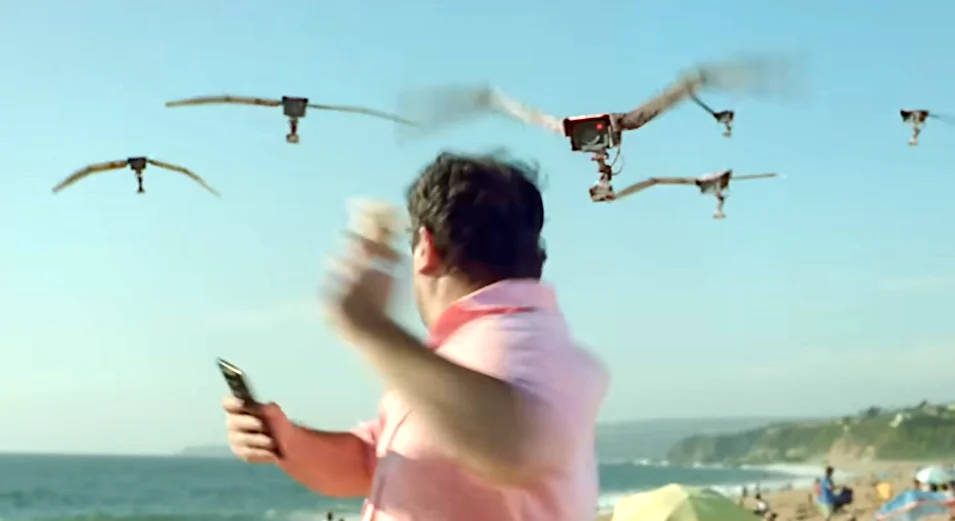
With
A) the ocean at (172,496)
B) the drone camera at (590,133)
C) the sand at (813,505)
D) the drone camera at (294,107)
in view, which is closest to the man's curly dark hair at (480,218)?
the drone camera at (590,133)

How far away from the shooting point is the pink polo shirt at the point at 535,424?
126 cm

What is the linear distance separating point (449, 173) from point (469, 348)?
0.20 metres

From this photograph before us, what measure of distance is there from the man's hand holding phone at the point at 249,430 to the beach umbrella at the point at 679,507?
3186 millimetres

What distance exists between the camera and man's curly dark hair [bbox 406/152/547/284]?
137cm

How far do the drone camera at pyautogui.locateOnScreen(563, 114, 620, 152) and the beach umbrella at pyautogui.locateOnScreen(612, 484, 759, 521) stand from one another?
179cm

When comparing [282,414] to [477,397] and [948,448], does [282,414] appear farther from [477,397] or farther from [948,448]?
[948,448]

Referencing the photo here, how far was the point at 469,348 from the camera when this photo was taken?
130cm

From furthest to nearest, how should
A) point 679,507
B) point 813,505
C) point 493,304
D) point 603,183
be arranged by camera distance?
1. point 813,505
2. point 603,183
3. point 679,507
4. point 493,304

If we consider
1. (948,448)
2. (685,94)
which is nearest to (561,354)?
(685,94)

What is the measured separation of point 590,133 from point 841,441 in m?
80.4

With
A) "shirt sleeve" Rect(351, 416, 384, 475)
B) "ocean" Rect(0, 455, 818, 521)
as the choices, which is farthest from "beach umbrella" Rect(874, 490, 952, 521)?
"ocean" Rect(0, 455, 818, 521)

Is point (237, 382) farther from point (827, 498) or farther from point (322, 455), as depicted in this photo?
point (827, 498)

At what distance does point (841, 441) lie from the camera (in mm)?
82875

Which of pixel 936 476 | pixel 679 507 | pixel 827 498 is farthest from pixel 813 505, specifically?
pixel 679 507
